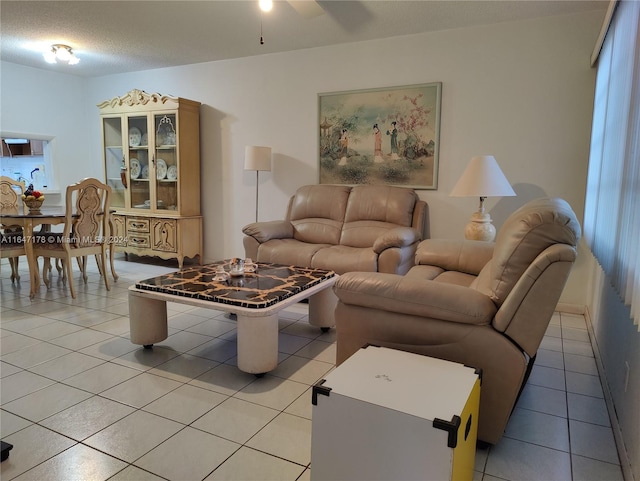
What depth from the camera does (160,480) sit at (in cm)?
152

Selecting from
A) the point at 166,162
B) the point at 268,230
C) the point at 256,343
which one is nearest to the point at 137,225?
the point at 166,162

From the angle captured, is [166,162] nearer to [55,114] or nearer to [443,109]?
[55,114]

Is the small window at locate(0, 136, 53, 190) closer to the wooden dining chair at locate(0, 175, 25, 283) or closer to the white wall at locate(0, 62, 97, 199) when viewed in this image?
the white wall at locate(0, 62, 97, 199)

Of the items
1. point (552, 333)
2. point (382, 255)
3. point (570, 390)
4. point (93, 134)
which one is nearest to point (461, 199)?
point (382, 255)

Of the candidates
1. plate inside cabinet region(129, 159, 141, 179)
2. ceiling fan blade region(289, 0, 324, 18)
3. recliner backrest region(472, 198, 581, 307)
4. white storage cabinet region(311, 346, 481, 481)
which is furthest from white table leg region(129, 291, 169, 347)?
plate inside cabinet region(129, 159, 141, 179)

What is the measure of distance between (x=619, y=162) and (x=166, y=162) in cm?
457

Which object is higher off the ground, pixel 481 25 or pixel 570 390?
pixel 481 25

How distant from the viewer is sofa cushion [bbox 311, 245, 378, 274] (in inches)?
131

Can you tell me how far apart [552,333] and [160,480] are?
2.79 m

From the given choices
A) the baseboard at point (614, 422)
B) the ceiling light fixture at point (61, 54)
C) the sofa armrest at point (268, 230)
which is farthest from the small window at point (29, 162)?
the baseboard at point (614, 422)

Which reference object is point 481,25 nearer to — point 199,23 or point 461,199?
point 461,199

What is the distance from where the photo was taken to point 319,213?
418 centimetres

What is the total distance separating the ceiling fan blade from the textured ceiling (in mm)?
264

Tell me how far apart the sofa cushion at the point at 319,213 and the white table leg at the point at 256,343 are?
187 centimetres
